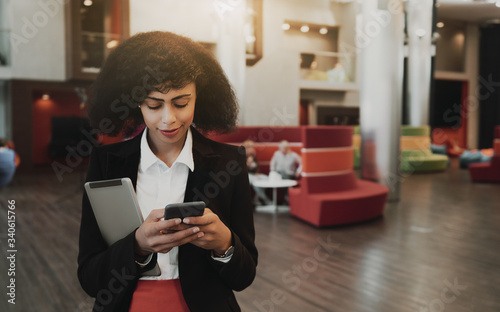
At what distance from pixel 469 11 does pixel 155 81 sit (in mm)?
20380

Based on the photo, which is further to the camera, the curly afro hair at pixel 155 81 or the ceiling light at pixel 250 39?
the ceiling light at pixel 250 39

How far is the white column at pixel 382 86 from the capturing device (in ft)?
26.0

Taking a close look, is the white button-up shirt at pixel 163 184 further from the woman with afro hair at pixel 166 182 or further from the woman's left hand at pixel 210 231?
the woman's left hand at pixel 210 231

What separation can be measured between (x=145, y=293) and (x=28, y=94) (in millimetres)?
13437

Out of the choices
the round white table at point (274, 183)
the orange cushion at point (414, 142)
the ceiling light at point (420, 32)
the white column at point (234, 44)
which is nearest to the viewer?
the round white table at point (274, 183)

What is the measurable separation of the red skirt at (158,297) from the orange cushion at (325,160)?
17.5ft

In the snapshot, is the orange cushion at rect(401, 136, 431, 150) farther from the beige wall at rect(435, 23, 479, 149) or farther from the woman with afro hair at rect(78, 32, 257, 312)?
the woman with afro hair at rect(78, 32, 257, 312)

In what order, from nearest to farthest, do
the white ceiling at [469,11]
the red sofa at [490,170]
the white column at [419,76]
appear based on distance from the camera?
the red sofa at [490,170], the white column at [419,76], the white ceiling at [469,11]

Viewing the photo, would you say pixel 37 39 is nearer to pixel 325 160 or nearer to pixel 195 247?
pixel 325 160

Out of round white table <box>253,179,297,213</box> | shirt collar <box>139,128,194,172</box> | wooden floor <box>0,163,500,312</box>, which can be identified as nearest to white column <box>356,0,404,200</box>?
wooden floor <box>0,163,500,312</box>

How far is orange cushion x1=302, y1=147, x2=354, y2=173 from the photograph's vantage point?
20.8 feet

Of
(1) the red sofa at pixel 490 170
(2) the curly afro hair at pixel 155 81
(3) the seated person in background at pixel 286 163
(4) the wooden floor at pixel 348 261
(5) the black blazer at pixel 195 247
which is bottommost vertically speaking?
(4) the wooden floor at pixel 348 261

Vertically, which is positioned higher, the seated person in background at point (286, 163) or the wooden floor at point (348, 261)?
the seated person in background at point (286, 163)

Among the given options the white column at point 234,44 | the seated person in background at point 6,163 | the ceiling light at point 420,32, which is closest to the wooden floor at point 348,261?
the seated person in background at point 6,163
